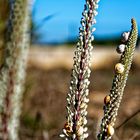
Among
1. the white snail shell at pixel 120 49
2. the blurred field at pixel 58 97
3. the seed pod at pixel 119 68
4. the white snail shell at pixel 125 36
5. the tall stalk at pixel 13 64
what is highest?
the white snail shell at pixel 125 36

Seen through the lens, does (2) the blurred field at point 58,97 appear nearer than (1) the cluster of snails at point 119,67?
No

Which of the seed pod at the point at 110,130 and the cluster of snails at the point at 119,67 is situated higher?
the cluster of snails at the point at 119,67

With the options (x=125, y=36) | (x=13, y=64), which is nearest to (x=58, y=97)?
(x=13, y=64)

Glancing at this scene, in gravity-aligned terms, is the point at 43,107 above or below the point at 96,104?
above

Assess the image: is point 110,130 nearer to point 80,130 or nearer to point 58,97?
point 80,130

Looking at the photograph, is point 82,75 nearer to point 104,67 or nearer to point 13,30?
point 13,30

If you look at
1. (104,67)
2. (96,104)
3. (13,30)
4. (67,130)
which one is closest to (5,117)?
(13,30)

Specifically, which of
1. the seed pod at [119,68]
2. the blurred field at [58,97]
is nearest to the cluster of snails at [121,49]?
the seed pod at [119,68]

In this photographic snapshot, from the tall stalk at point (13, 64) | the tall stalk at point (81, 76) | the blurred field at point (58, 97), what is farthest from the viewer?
the blurred field at point (58, 97)

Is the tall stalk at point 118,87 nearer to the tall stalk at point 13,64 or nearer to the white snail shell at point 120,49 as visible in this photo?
the white snail shell at point 120,49
